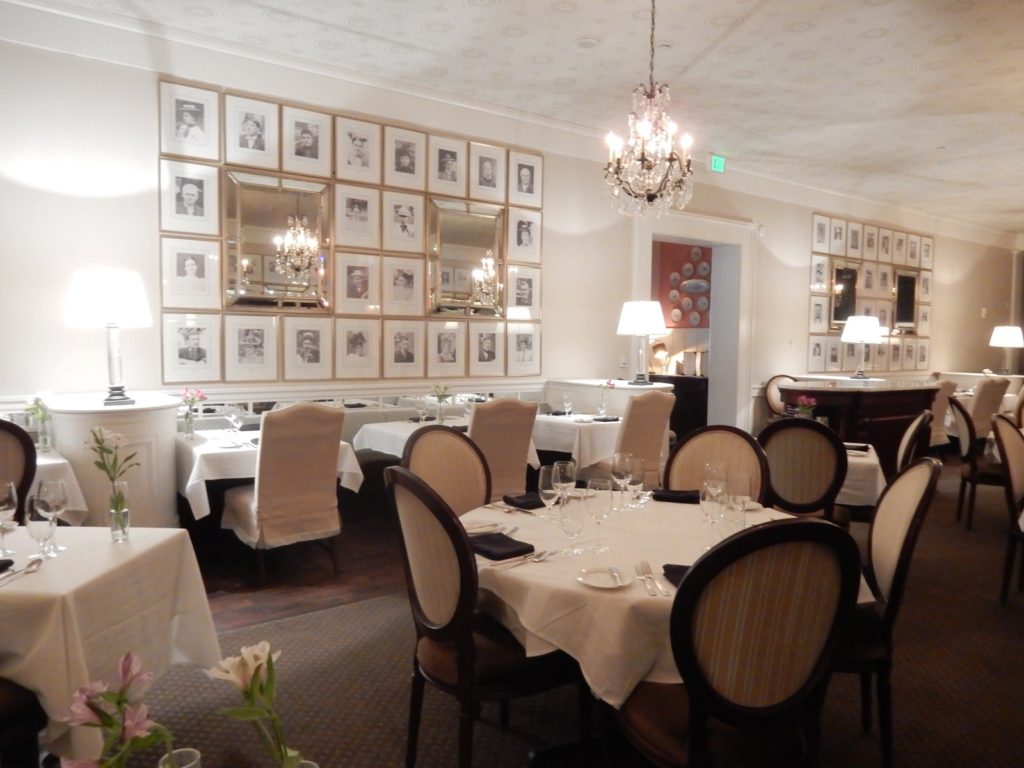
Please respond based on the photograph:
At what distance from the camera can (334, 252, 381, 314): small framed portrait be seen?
5168mm

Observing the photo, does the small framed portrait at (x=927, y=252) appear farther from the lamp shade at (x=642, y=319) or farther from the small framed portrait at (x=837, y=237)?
the lamp shade at (x=642, y=319)

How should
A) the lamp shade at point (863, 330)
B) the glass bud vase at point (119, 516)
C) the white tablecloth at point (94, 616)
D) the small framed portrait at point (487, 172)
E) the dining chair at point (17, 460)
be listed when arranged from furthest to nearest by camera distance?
1. the lamp shade at point (863, 330)
2. the small framed portrait at point (487, 172)
3. the dining chair at point (17, 460)
4. the glass bud vase at point (119, 516)
5. the white tablecloth at point (94, 616)

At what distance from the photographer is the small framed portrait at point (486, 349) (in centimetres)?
587

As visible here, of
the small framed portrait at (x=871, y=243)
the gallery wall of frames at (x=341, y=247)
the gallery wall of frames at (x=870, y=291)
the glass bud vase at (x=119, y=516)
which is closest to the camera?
the glass bud vase at (x=119, y=516)

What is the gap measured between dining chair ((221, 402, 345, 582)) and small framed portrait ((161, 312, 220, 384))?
3.81ft

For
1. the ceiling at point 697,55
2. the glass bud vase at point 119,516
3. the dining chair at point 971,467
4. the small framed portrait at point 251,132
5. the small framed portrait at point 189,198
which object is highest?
the ceiling at point 697,55

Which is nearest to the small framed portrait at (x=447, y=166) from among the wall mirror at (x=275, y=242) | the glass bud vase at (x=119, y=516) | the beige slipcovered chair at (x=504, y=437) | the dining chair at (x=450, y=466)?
the wall mirror at (x=275, y=242)

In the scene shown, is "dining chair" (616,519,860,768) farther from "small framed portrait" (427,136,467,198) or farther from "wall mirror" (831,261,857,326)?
"wall mirror" (831,261,857,326)

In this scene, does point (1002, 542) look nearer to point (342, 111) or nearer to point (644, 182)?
point (644, 182)

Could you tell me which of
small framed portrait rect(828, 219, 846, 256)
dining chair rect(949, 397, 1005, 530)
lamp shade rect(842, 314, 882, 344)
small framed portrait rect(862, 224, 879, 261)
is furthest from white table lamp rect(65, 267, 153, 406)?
small framed portrait rect(862, 224, 879, 261)

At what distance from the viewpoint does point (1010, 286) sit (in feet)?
37.4

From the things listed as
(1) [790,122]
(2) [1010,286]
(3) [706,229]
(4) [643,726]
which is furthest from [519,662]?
(2) [1010,286]

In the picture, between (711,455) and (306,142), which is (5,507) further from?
(306,142)

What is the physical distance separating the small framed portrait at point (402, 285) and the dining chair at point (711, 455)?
3.00 metres
